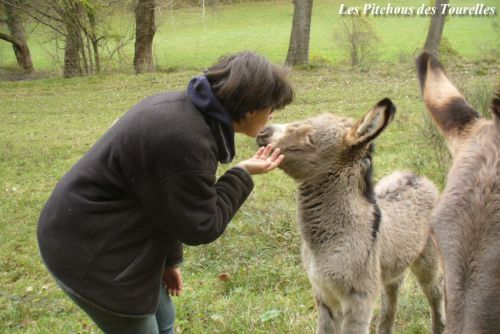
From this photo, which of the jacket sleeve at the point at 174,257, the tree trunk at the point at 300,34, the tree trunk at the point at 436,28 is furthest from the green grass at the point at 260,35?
the jacket sleeve at the point at 174,257

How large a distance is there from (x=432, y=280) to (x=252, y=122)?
2266 millimetres

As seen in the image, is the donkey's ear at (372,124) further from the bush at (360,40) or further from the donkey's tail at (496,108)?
the bush at (360,40)

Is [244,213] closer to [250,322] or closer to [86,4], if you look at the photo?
[250,322]

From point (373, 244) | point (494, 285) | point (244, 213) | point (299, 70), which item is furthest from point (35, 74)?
point (494, 285)

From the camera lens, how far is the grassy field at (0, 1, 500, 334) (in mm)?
4832

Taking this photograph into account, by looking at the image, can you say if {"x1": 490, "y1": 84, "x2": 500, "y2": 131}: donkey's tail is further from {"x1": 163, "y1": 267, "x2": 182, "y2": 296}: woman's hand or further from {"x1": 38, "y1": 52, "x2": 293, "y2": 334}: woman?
{"x1": 163, "y1": 267, "x2": 182, "y2": 296}: woman's hand

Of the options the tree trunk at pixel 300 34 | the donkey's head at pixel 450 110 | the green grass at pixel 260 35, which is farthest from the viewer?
the green grass at pixel 260 35

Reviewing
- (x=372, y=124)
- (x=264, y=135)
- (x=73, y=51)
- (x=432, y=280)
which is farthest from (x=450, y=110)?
(x=73, y=51)

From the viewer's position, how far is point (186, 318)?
4809mm

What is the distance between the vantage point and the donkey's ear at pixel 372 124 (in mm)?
3152

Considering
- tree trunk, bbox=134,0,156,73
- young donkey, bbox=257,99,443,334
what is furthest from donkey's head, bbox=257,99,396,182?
tree trunk, bbox=134,0,156,73

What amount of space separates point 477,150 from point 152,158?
60.0 inches

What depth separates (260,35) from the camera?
32.1m

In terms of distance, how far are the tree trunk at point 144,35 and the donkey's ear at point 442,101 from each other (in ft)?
61.4
